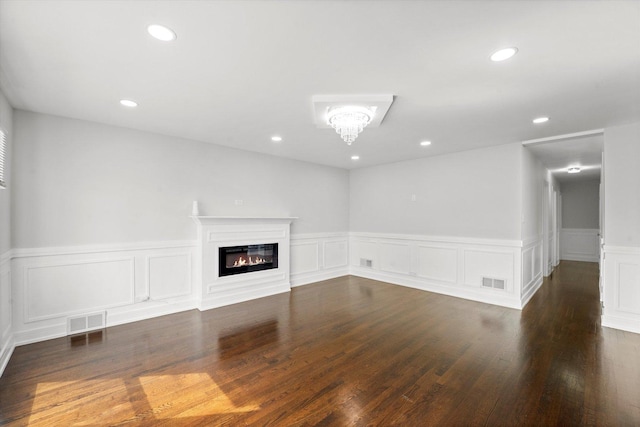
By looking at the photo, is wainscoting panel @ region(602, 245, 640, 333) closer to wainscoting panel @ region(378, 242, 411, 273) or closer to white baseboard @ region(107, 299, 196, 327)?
wainscoting panel @ region(378, 242, 411, 273)

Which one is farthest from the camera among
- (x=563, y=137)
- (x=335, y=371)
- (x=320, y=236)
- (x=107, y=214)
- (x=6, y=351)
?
(x=320, y=236)

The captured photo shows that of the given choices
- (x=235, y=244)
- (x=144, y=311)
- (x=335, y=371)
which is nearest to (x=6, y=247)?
(x=144, y=311)

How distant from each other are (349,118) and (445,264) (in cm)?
359

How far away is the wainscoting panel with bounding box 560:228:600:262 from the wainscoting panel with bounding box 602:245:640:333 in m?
6.07

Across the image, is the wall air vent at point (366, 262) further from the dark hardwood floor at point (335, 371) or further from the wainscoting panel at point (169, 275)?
the wainscoting panel at point (169, 275)

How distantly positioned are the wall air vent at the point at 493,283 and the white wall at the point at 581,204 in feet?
21.1

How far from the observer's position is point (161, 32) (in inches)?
69.3

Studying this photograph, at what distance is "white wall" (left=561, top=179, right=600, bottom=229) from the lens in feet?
27.4

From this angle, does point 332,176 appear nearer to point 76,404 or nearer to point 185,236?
point 185,236

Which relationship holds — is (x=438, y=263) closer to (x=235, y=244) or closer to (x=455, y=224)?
(x=455, y=224)

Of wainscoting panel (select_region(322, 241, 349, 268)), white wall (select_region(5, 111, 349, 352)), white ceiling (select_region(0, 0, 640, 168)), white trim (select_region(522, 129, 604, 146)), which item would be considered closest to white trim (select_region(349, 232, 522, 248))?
wainscoting panel (select_region(322, 241, 349, 268))

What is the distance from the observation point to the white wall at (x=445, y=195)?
4.52 metres

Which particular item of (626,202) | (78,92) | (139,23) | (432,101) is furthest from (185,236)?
(626,202)

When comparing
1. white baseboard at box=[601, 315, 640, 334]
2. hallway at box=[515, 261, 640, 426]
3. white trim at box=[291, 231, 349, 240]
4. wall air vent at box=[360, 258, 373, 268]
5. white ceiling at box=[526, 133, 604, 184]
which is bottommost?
hallway at box=[515, 261, 640, 426]
